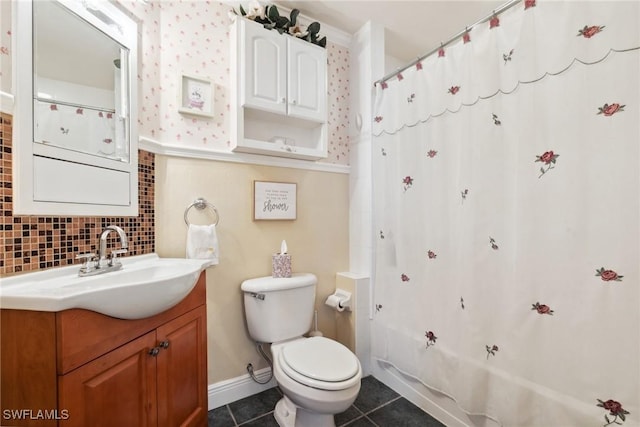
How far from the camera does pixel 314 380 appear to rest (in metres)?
1.18

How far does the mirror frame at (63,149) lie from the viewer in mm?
881

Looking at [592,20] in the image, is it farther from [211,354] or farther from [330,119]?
[211,354]

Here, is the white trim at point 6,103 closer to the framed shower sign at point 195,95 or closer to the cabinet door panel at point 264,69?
the framed shower sign at point 195,95

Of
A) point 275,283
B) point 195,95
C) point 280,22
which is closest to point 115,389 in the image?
point 275,283

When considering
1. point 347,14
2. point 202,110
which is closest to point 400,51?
point 347,14

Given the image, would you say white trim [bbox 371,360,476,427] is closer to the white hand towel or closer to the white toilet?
the white toilet

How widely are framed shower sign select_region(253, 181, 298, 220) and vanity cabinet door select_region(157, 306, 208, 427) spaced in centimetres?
66

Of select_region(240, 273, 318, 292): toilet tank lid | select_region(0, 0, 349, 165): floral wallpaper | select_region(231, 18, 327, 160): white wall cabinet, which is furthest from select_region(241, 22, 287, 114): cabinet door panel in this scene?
select_region(240, 273, 318, 292): toilet tank lid

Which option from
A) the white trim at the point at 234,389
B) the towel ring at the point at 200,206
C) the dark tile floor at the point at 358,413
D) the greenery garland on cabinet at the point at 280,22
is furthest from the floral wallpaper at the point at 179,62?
the dark tile floor at the point at 358,413

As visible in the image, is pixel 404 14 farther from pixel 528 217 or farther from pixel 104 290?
pixel 104 290

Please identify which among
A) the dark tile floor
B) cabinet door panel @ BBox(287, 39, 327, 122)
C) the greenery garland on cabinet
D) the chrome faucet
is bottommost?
the dark tile floor

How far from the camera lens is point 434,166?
149cm

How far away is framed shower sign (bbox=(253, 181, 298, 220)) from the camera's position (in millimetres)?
1699

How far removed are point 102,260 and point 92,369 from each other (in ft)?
1.51
